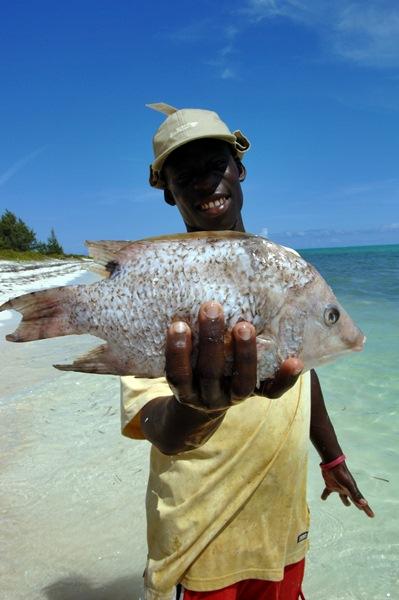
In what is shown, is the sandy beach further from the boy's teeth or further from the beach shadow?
the boy's teeth

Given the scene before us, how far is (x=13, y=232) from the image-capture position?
60.6 metres

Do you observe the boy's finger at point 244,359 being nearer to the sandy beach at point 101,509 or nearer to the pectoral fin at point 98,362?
the pectoral fin at point 98,362

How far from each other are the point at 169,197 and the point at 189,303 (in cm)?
131

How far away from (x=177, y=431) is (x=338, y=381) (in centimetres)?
777

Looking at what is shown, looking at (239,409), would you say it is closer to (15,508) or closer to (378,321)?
(15,508)

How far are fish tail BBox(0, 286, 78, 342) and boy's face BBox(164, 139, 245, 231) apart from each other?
938mm

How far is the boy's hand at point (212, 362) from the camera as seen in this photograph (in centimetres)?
156

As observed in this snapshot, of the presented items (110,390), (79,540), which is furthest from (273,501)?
(110,390)

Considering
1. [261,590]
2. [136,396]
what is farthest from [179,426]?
[261,590]

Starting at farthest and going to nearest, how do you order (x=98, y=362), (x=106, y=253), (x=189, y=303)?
(x=106, y=253) < (x=98, y=362) < (x=189, y=303)

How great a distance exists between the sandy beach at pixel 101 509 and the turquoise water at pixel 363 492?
0.4 inches

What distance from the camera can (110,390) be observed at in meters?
8.12

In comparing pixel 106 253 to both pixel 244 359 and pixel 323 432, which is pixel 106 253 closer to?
pixel 244 359

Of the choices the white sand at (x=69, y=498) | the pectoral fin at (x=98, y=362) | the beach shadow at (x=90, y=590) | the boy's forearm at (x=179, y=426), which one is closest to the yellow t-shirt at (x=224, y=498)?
the boy's forearm at (x=179, y=426)
